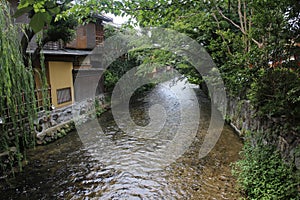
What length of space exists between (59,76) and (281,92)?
9296 mm

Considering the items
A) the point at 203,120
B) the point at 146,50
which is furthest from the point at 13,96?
the point at 146,50

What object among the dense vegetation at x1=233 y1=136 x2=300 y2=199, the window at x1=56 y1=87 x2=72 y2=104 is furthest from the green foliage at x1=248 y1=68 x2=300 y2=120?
the window at x1=56 y1=87 x2=72 y2=104

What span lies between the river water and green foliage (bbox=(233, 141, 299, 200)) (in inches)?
12.8

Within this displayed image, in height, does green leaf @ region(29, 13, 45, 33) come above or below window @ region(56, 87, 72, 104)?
above

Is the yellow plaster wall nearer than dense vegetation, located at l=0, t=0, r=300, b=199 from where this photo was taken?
No

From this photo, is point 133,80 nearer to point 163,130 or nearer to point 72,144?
point 163,130

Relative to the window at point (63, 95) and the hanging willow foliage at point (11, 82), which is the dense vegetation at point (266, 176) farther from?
the window at point (63, 95)

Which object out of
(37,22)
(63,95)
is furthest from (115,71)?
(37,22)

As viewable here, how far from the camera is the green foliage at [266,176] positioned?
3365mm

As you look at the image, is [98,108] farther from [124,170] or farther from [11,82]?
[11,82]

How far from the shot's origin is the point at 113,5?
3.79 meters

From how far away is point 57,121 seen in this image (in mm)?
8227

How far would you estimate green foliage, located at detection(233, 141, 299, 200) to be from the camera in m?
3.37

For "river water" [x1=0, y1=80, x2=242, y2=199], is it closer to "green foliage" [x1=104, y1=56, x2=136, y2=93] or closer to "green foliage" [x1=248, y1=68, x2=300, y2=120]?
"green foliage" [x1=248, y1=68, x2=300, y2=120]
